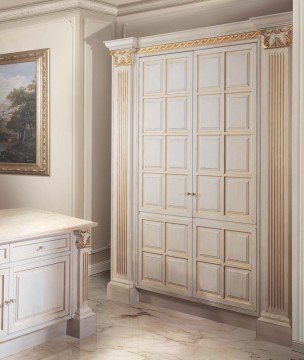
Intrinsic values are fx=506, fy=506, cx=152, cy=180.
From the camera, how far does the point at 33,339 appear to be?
12.3ft

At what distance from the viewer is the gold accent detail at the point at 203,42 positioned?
4016mm

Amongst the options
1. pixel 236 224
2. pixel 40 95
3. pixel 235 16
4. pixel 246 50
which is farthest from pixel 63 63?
pixel 236 224

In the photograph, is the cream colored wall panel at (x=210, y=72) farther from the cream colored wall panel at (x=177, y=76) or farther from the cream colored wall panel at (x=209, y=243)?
the cream colored wall panel at (x=209, y=243)

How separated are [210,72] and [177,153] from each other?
75 cm

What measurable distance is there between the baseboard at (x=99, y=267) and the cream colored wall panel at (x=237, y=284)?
1.99 meters

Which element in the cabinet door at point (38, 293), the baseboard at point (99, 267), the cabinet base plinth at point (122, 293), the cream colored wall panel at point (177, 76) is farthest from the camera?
the baseboard at point (99, 267)

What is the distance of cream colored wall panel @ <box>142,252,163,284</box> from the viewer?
183 inches

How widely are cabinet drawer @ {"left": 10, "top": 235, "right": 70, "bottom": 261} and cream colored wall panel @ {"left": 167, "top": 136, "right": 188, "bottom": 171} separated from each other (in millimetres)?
1204

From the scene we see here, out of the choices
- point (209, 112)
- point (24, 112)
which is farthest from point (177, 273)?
point (24, 112)

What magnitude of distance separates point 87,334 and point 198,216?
1.34 m

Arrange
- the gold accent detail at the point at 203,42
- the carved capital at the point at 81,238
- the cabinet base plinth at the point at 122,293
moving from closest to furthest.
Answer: the carved capital at the point at 81,238 < the gold accent detail at the point at 203,42 < the cabinet base plinth at the point at 122,293

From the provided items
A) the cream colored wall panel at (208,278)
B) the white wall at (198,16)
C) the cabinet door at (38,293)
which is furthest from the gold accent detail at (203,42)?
the cabinet door at (38,293)

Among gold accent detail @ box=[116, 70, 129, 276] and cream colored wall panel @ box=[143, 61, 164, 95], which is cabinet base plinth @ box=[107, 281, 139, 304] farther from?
cream colored wall panel @ box=[143, 61, 164, 95]

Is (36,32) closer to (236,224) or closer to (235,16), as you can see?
(235,16)
